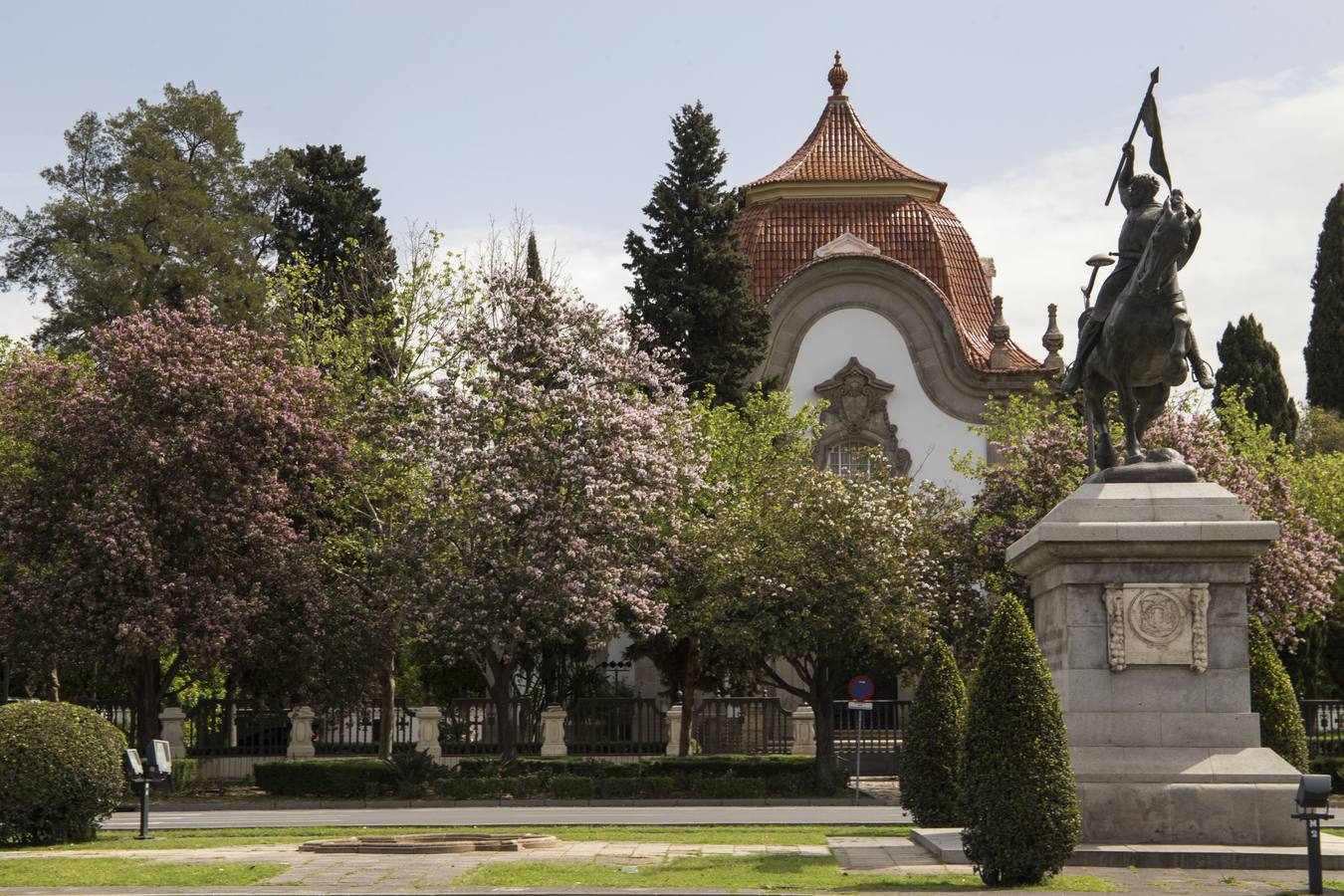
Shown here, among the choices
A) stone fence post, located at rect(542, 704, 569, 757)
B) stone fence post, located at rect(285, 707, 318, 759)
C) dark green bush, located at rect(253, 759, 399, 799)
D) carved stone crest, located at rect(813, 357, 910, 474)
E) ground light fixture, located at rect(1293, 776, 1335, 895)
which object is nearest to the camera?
ground light fixture, located at rect(1293, 776, 1335, 895)

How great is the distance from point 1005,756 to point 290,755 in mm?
26626

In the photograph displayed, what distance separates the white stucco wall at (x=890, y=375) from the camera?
2003 inches

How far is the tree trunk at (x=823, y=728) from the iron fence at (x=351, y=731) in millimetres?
9920

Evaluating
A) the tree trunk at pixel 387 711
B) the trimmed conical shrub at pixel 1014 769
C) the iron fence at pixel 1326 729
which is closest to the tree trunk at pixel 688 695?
the tree trunk at pixel 387 711

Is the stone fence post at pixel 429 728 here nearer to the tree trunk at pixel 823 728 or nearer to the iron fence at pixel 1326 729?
the tree trunk at pixel 823 728

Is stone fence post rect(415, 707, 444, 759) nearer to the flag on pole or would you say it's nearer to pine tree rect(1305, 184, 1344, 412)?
the flag on pole

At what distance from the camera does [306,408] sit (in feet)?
117

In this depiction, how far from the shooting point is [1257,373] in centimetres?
5844

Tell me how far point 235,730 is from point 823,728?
13.8 m

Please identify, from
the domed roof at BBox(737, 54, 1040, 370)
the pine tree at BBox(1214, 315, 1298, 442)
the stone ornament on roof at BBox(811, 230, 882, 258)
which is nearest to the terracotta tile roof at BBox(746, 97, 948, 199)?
the domed roof at BBox(737, 54, 1040, 370)

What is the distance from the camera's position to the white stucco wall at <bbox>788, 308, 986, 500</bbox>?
50875 mm

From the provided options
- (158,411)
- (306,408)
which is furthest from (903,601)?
(158,411)

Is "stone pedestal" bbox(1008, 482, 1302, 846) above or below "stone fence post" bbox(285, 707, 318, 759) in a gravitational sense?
above

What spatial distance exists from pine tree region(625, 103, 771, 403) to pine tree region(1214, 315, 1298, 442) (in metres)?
19.3
